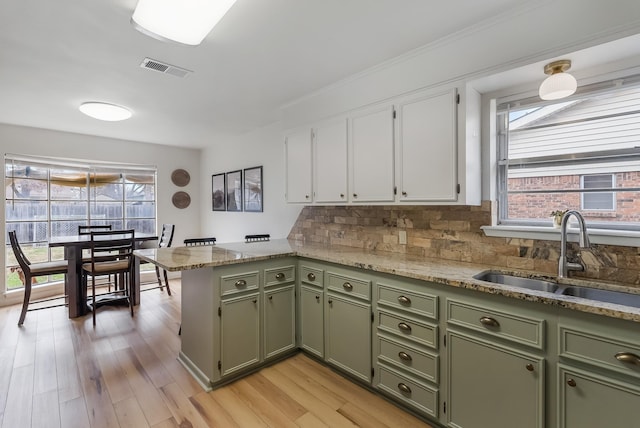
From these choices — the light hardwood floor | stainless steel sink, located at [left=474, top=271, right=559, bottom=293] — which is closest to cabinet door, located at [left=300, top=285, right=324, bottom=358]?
the light hardwood floor

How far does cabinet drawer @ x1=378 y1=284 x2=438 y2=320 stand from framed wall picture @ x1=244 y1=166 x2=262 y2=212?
2667 mm

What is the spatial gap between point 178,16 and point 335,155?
4.97ft

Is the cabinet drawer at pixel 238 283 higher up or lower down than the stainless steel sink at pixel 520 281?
lower down

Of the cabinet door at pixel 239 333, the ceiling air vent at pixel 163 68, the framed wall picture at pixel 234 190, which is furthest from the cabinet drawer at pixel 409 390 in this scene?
the framed wall picture at pixel 234 190

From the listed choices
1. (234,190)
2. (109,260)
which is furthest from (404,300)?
(234,190)

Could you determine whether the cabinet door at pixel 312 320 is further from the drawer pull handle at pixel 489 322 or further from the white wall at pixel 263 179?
the white wall at pixel 263 179

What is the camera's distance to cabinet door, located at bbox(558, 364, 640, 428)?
119 cm

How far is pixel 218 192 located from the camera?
17.1 ft

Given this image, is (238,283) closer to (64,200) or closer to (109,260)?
(109,260)

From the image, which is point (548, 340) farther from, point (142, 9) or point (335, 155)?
point (142, 9)

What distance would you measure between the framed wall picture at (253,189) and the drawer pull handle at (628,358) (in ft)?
12.2

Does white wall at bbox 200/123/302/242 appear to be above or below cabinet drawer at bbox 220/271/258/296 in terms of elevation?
above

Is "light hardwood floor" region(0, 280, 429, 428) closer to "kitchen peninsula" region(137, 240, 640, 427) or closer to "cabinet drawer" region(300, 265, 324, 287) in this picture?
"kitchen peninsula" region(137, 240, 640, 427)

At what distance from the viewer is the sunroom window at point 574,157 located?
1.69 meters
